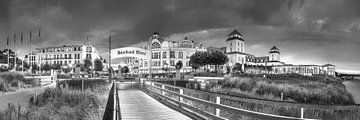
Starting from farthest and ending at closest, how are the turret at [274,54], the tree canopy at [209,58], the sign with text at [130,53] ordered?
the turret at [274,54] → the sign with text at [130,53] → the tree canopy at [209,58]

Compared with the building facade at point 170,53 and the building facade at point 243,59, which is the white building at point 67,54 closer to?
the building facade at point 170,53

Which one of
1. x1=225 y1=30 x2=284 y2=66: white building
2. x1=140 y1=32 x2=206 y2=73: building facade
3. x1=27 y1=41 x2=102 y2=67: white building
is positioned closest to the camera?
x1=140 y1=32 x2=206 y2=73: building facade

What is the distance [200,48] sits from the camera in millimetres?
119188

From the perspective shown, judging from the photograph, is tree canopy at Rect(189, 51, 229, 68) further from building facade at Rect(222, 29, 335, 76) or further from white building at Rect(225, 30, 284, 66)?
building facade at Rect(222, 29, 335, 76)

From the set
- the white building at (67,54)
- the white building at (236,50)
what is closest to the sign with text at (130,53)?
the white building at (67,54)

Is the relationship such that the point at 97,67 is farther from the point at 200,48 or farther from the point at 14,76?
the point at 14,76

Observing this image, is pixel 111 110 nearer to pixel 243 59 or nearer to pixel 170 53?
pixel 170 53

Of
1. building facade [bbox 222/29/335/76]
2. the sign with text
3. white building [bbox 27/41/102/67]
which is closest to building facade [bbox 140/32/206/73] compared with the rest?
the sign with text

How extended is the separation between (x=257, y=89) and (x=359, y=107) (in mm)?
25154

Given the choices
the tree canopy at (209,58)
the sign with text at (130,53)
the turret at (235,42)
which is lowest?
the tree canopy at (209,58)

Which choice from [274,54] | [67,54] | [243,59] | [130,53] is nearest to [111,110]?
[130,53]

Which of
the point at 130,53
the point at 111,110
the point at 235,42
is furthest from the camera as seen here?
the point at 235,42

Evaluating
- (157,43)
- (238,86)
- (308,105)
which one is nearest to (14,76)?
(238,86)

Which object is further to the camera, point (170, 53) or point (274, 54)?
point (274, 54)
